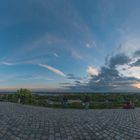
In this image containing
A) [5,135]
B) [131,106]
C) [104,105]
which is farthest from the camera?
[104,105]

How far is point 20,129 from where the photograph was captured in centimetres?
632

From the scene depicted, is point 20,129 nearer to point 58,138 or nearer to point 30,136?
point 30,136

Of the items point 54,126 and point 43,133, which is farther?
point 54,126

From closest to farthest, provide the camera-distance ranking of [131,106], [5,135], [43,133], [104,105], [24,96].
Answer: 1. [5,135]
2. [43,133]
3. [131,106]
4. [104,105]
5. [24,96]

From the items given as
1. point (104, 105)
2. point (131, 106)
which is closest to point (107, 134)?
point (131, 106)

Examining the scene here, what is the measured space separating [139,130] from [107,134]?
Result: 1857 mm

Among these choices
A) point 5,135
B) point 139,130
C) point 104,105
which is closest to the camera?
point 5,135

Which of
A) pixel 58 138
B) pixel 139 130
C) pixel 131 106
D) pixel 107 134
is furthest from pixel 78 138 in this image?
pixel 131 106

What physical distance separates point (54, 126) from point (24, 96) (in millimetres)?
18695

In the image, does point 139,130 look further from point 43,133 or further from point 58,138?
point 43,133

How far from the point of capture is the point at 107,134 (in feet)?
20.3

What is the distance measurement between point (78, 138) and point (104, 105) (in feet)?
43.8

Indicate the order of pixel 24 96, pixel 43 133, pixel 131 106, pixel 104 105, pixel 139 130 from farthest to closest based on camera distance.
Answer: pixel 24 96, pixel 104 105, pixel 131 106, pixel 139 130, pixel 43 133

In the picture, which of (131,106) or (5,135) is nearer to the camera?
(5,135)
